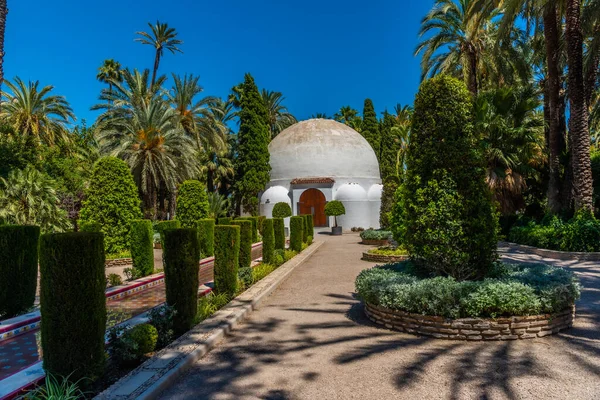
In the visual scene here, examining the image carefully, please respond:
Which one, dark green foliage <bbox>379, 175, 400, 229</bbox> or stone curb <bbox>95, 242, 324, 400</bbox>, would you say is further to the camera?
dark green foliage <bbox>379, 175, 400, 229</bbox>

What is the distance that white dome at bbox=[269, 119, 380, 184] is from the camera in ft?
110

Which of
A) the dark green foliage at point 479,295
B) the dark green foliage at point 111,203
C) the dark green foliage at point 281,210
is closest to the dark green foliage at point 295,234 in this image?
the dark green foliage at point 111,203

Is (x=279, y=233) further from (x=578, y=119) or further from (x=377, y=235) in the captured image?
(x=578, y=119)

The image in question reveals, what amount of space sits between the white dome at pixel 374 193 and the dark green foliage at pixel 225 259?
86.0 feet

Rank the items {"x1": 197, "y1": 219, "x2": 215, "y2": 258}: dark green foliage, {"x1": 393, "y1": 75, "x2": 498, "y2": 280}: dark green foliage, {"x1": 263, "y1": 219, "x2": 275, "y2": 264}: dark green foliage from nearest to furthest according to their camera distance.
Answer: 1. {"x1": 393, "y1": 75, "x2": 498, "y2": 280}: dark green foliage
2. {"x1": 263, "y1": 219, "x2": 275, "y2": 264}: dark green foliage
3. {"x1": 197, "y1": 219, "x2": 215, "y2": 258}: dark green foliage

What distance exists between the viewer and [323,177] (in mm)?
33000

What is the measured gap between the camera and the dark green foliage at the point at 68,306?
12.8 ft

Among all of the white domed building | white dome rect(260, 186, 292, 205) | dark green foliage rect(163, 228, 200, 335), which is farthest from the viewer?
white dome rect(260, 186, 292, 205)

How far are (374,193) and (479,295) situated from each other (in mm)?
28729

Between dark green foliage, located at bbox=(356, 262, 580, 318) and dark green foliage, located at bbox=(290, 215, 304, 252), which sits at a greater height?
dark green foliage, located at bbox=(290, 215, 304, 252)

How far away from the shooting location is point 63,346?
12.8 ft

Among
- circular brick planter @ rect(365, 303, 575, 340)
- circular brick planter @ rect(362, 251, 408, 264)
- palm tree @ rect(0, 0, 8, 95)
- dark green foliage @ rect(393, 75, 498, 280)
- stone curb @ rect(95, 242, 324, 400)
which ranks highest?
palm tree @ rect(0, 0, 8, 95)

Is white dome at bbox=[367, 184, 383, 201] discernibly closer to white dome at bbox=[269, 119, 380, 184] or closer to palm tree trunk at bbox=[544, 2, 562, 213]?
Answer: white dome at bbox=[269, 119, 380, 184]

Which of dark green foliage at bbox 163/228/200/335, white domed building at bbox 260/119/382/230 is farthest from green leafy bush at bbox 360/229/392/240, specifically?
dark green foliage at bbox 163/228/200/335
